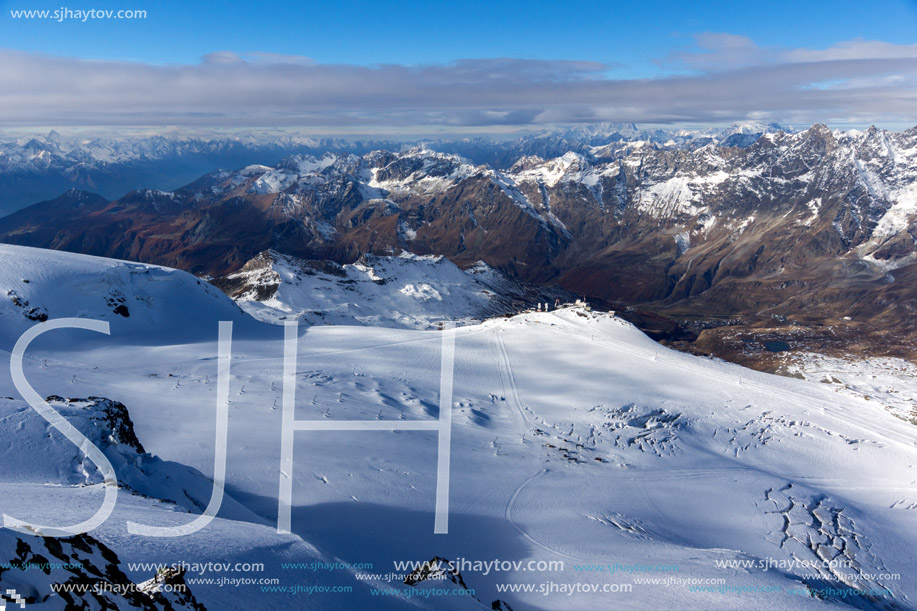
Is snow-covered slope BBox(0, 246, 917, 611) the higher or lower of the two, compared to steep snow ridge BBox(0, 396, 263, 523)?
lower

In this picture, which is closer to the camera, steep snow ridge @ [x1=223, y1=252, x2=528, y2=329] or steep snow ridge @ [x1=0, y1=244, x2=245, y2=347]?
steep snow ridge @ [x1=0, y1=244, x2=245, y2=347]

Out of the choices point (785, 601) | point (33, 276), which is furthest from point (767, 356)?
point (33, 276)

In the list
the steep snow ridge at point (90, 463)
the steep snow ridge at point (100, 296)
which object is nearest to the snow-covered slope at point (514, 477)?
the steep snow ridge at point (90, 463)

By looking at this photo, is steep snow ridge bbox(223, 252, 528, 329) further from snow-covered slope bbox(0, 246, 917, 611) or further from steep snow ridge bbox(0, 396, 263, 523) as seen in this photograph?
steep snow ridge bbox(0, 396, 263, 523)

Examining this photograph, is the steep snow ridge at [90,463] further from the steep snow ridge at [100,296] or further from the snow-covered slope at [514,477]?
the steep snow ridge at [100,296]

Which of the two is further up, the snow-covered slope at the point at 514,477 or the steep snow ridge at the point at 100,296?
the steep snow ridge at the point at 100,296

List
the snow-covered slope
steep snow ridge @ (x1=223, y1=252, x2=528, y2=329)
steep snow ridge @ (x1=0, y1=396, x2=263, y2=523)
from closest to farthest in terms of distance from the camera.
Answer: the snow-covered slope
steep snow ridge @ (x1=0, y1=396, x2=263, y2=523)
steep snow ridge @ (x1=223, y1=252, x2=528, y2=329)

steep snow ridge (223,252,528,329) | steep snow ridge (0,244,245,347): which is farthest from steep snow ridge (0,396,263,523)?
steep snow ridge (223,252,528,329)

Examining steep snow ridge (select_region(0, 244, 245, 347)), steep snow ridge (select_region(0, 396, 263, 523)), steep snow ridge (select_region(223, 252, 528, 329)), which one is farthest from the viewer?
steep snow ridge (select_region(223, 252, 528, 329))

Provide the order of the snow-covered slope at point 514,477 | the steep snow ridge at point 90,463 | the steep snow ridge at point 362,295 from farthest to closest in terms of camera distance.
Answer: the steep snow ridge at point 362,295, the steep snow ridge at point 90,463, the snow-covered slope at point 514,477

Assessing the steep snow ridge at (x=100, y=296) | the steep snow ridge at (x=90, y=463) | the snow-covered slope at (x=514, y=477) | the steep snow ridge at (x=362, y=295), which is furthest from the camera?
the steep snow ridge at (x=362, y=295)
